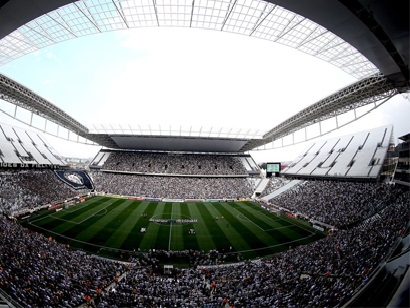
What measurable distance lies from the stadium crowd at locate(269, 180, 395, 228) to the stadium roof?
11.4 metres

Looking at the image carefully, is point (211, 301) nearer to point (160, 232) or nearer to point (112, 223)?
point (160, 232)

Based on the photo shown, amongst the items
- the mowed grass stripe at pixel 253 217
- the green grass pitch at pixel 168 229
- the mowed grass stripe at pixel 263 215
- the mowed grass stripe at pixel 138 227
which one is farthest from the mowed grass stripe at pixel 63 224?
the mowed grass stripe at pixel 263 215

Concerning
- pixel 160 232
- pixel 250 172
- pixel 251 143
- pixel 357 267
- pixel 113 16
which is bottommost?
pixel 160 232

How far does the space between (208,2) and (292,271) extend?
61.6 feet

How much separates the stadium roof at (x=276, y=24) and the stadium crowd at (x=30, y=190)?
49.1 ft

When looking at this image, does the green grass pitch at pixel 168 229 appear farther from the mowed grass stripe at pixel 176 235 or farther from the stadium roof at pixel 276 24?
the stadium roof at pixel 276 24

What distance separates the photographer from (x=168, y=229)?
26.3 meters

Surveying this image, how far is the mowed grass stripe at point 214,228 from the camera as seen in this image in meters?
22.5

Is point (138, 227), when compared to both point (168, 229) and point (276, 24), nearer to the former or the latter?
point (168, 229)

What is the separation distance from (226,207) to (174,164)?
839 inches

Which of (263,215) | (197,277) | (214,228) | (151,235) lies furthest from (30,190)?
(263,215)

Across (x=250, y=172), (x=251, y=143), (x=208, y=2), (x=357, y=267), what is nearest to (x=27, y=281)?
(x=357, y=267)

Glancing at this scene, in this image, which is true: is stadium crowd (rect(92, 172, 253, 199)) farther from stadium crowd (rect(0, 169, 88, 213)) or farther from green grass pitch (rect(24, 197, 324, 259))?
green grass pitch (rect(24, 197, 324, 259))

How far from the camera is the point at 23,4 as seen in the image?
9.63 meters
